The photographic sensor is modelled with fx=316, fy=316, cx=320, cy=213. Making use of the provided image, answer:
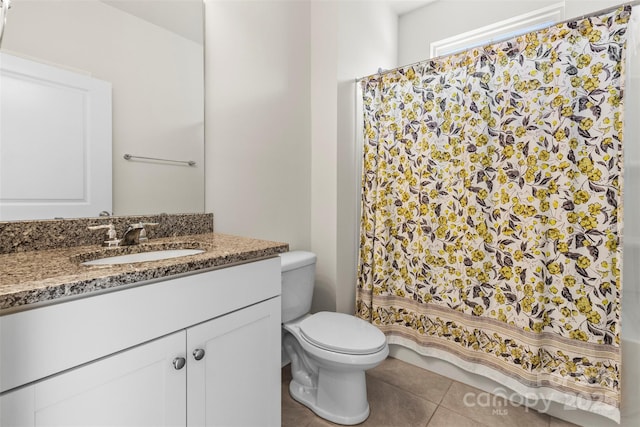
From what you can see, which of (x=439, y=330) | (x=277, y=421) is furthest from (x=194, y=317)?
(x=439, y=330)

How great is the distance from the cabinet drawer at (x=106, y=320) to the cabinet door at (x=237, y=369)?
0.06 m

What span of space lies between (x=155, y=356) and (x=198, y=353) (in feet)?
0.41

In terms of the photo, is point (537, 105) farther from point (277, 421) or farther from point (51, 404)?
point (51, 404)

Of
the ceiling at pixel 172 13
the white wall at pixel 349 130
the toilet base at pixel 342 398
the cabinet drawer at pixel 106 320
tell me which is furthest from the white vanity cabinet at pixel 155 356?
the ceiling at pixel 172 13

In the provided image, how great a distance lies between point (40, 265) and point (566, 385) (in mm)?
2103

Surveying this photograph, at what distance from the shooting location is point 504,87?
1613mm

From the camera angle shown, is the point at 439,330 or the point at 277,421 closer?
the point at 277,421

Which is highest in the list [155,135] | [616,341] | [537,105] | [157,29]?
[157,29]

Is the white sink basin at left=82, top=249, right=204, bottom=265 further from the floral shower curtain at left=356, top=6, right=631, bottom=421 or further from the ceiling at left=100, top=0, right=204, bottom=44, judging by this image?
the floral shower curtain at left=356, top=6, right=631, bottom=421

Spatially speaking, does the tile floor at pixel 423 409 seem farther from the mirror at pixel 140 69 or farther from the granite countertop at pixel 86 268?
the mirror at pixel 140 69

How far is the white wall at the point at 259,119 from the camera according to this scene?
1.61 metres

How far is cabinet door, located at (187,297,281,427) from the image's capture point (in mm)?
943

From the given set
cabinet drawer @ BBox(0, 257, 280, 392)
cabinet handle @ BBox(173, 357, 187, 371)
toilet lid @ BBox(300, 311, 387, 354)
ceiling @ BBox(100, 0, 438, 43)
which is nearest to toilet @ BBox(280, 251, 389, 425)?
toilet lid @ BBox(300, 311, 387, 354)

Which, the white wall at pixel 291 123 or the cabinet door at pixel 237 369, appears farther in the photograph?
the white wall at pixel 291 123
